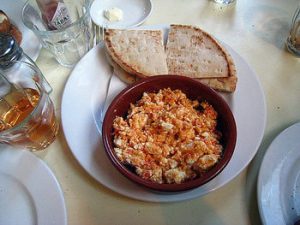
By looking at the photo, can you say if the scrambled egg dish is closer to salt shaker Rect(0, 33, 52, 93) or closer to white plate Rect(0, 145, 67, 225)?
white plate Rect(0, 145, 67, 225)

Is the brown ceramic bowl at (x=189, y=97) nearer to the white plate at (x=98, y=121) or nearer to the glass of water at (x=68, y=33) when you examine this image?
the white plate at (x=98, y=121)

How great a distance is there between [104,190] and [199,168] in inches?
11.4

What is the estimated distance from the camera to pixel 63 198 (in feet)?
2.69

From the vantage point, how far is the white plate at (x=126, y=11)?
1224 mm

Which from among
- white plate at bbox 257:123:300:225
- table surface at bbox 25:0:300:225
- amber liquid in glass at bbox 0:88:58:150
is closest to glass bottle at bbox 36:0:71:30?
table surface at bbox 25:0:300:225

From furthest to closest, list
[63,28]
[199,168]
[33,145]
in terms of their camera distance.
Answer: [63,28], [33,145], [199,168]

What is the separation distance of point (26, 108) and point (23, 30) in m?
0.37

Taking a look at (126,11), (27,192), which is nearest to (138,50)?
(126,11)

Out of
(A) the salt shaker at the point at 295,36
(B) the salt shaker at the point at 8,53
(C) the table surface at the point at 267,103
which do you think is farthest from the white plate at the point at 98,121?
(A) the salt shaker at the point at 295,36

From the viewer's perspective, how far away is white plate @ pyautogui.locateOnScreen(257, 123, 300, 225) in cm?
78

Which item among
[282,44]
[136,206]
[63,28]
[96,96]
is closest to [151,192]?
Answer: [136,206]

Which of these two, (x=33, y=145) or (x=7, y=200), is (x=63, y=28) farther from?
(x=7, y=200)

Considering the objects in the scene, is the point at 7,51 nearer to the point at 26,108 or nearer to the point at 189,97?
the point at 26,108

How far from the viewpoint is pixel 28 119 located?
831 mm
